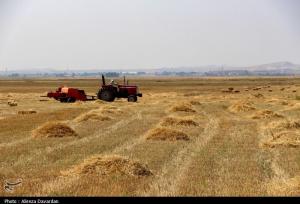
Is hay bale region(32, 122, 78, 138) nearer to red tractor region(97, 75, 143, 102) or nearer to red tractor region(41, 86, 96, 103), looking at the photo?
red tractor region(97, 75, 143, 102)

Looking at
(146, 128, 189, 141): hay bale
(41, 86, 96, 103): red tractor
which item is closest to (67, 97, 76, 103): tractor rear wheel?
(41, 86, 96, 103): red tractor

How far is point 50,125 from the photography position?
25.3 metres

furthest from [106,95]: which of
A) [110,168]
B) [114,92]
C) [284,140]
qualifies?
[110,168]

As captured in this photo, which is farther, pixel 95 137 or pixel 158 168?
pixel 95 137

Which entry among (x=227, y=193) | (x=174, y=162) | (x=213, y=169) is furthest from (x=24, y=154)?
(x=227, y=193)

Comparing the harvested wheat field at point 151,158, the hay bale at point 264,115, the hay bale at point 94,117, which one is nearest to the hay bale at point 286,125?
the harvested wheat field at point 151,158

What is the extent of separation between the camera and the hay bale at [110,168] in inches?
600

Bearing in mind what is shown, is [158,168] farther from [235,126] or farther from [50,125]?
[235,126]

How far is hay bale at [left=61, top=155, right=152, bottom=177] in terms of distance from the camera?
50.0ft

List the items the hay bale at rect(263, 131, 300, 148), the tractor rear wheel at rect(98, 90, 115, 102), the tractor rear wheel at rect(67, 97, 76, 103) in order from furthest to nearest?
1. the tractor rear wheel at rect(67, 97, 76, 103)
2. the tractor rear wheel at rect(98, 90, 115, 102)
3. the hay bale at rect(263, 131, 300, 148)

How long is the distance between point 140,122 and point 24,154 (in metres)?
13.3

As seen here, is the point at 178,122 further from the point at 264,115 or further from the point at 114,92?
the point at 114,92

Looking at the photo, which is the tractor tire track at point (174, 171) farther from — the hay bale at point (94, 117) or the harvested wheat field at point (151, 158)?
the hay bale at point (94, 117)

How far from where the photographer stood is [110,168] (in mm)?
15352
